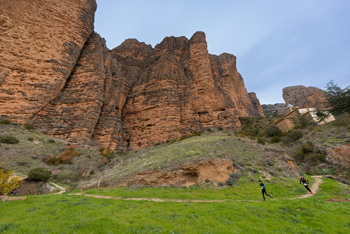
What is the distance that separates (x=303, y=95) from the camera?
80.4m

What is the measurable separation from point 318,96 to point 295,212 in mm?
94194

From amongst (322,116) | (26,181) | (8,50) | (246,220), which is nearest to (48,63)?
(8,50)

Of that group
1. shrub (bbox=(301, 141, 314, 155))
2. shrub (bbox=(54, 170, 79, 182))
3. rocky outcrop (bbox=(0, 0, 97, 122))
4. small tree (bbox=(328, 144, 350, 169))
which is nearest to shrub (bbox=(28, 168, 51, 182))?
shrub (bbox=(54, 170, 79, 182))

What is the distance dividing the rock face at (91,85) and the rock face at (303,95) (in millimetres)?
60186

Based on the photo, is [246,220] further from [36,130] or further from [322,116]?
[322,116]

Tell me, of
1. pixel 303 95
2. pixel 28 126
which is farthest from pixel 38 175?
pixel 303 95

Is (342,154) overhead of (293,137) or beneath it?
beneath

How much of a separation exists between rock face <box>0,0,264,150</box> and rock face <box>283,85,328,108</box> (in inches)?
2370

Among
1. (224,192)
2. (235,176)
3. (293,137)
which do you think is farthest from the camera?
(293,137)

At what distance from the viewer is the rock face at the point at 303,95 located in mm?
74125

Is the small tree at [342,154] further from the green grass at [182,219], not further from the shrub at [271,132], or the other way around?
the shrub at [271,132]

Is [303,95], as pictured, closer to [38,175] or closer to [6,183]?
[38,175]

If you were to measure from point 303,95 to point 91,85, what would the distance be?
97.5 meters

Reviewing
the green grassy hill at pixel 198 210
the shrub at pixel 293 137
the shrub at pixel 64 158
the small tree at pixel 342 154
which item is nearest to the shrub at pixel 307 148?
the small tree at pixel 342 154
